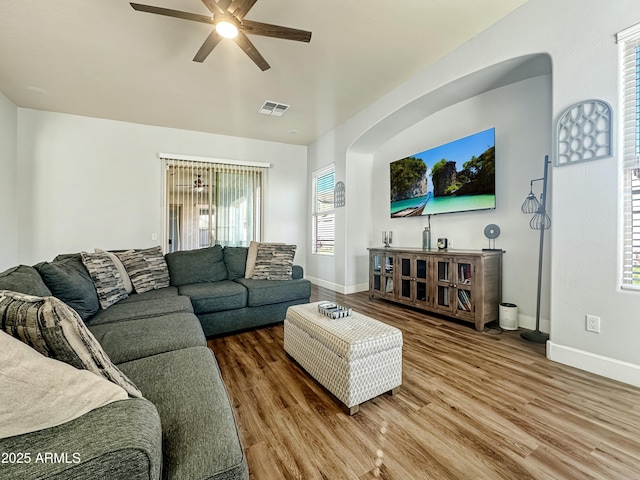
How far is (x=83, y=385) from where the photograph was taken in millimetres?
694

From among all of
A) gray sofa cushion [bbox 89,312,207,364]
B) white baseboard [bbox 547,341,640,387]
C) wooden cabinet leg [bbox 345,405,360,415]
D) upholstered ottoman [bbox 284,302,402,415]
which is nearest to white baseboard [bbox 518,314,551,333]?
white baseboard [bbox 547,341,640,387]

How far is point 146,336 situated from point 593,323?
2.95 meters

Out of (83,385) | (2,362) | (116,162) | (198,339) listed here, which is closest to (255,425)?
(198,339)

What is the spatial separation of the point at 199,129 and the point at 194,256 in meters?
2.72

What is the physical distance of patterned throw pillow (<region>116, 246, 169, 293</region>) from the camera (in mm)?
2754

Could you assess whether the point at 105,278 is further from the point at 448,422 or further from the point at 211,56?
the point at 448,422

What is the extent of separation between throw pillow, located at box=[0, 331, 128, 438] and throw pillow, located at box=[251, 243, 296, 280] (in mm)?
2543

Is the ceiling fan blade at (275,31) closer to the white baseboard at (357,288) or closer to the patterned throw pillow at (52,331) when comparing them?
the patterned throw pillow at (52,331)

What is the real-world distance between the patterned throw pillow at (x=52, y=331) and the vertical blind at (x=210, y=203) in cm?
440

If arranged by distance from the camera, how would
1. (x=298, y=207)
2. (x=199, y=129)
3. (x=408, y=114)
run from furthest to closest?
(x=298, y=207) → (x=199, y=129) → (x=408, y=114)

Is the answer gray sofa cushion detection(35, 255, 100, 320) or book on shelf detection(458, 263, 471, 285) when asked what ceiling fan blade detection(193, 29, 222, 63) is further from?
book on shelf detection(458, 263, 471, 285)

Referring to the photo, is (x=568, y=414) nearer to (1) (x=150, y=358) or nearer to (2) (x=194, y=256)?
(1) (x=150, y=358)

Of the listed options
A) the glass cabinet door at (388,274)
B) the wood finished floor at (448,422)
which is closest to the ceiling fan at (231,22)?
the wood finished floor at (448,422)

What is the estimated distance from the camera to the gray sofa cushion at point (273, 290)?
9.52 ft
